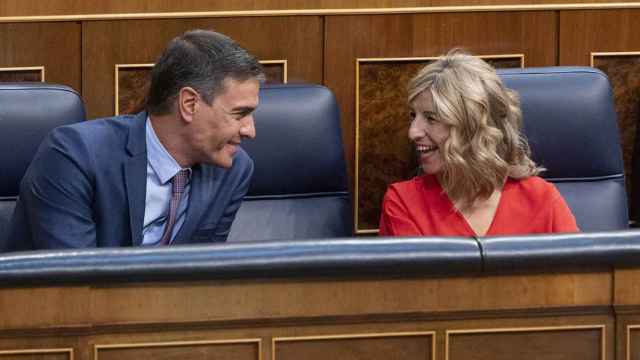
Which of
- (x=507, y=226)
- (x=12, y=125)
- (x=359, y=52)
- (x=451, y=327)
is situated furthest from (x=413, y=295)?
(x=359, y=52)

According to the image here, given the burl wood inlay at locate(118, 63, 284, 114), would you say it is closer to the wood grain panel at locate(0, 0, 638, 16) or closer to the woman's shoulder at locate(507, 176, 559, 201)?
the wood grain panel at locate(0, 0, 638, 16)

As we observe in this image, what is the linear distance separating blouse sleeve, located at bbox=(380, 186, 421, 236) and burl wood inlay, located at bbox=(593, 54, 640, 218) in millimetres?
499

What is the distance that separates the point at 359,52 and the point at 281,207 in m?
0.36

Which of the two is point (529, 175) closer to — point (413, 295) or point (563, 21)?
point (563, 21)

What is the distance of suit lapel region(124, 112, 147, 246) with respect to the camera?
1.35 meters

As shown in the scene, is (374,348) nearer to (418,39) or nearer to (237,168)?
(237,168)

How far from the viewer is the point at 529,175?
156 centimetres

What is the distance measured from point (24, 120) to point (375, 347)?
2.20 ft

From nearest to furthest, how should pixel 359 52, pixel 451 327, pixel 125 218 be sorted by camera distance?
pixel 451 327 < pixel 125 218 < pixel 359 52

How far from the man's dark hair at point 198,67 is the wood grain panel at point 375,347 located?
44cm

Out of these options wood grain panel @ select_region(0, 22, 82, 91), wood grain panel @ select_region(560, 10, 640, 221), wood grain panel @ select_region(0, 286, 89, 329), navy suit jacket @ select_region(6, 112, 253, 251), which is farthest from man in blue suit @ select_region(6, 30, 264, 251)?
wood grain panel @ select_region(560, 10, 640, 221)

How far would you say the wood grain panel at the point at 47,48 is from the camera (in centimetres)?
181

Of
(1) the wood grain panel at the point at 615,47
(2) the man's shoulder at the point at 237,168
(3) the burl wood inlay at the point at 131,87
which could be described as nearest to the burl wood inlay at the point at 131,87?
(3) the burl wood inlay at the point at 131,87

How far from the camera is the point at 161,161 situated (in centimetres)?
138
